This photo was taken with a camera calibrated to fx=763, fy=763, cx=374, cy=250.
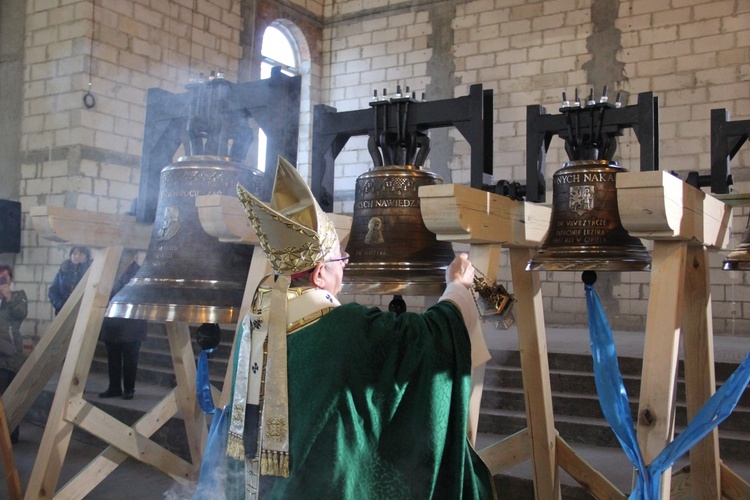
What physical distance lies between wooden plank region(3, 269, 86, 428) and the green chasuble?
2215mm

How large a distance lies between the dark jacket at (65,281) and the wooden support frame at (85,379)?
2.32 metres

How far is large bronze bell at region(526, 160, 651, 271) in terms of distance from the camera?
2697 millimetres

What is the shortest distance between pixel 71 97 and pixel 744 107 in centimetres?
703

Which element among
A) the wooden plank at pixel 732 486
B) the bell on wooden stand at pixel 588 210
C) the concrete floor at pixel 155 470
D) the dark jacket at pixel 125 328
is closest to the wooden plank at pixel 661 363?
the bell on wooden stand at pixel 588 210

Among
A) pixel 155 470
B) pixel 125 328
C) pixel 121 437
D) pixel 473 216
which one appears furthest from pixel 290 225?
pixel 125 328

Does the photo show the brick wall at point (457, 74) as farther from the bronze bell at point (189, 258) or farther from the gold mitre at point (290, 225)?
the gold mitre at point (290, 225)

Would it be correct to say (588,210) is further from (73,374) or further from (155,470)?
(155,470)

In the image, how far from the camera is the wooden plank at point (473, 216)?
2.30m

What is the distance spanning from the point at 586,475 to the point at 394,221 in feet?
4.55

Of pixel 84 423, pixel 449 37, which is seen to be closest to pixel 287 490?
pixel 84 423

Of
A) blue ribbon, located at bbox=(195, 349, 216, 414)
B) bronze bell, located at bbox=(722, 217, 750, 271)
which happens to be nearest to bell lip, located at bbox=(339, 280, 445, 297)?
blue ribbon, located at bbox=(195, 349, 216, 414)

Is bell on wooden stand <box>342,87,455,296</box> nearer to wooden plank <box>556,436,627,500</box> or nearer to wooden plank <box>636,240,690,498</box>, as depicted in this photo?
wooden plank <box>636,240,690,498</box>

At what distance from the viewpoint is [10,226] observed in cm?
801

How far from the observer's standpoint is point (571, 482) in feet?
13.5
